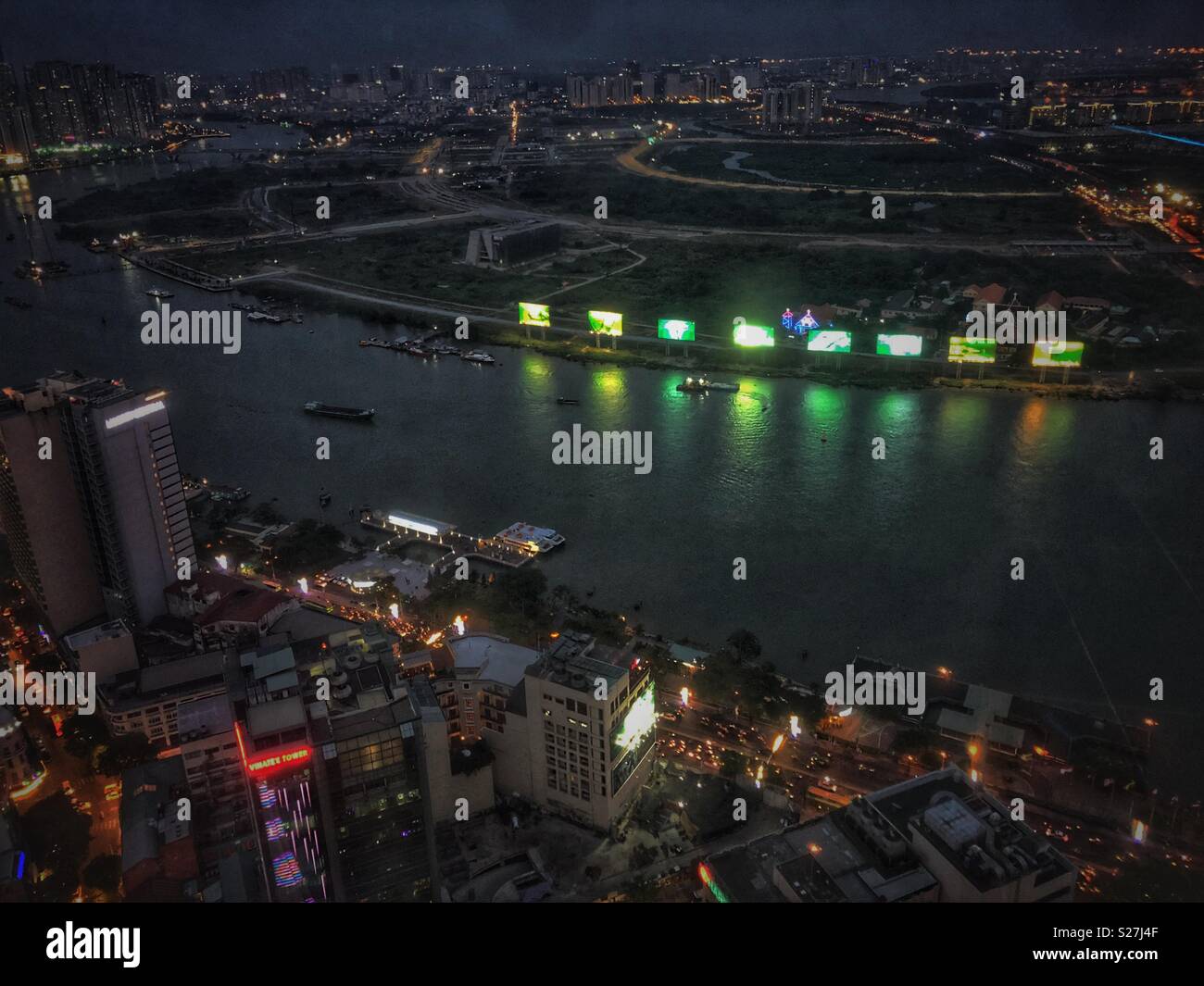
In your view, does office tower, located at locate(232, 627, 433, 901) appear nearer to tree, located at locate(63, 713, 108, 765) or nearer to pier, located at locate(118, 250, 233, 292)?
tree, located at locate(63, 713, 108, 765)

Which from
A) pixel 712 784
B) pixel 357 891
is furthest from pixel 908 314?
pixel 357 891

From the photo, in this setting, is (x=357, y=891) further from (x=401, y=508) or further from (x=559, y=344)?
(x=559, y=344)

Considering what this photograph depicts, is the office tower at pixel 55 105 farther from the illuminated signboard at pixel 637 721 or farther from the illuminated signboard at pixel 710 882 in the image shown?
the illuminated signboard at pixel 710 882

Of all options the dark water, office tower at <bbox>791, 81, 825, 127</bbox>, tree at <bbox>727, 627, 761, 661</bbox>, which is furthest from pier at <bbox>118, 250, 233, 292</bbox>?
office tower at <bbox>791, 81, 825, 127</bbox>

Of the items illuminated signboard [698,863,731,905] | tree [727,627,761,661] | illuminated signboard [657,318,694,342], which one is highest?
illuminated signboard [657,318,694,342]

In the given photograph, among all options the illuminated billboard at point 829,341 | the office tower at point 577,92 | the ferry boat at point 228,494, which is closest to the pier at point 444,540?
the ferry boat at point 228,494

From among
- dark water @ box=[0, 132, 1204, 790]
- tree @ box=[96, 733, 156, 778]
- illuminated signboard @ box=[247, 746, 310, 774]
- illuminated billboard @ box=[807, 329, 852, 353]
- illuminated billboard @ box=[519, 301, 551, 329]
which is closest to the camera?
illuminated signboard @ box=[247, 746, 310, 774]

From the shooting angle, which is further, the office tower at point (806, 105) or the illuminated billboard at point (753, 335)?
the office tower at point (806, 105)
